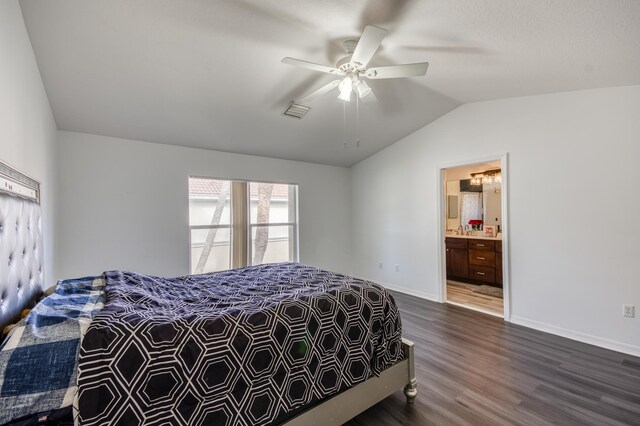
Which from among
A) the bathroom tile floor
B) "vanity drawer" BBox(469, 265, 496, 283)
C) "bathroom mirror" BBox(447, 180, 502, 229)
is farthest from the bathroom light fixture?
the bathroom tile floor

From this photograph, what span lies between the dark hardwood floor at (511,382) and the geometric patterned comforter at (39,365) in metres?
1.62

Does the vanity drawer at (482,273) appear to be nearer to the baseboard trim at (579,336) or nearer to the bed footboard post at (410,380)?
the baseboard trim at (579,336)

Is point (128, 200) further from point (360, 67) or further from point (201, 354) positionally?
point (360, 67)

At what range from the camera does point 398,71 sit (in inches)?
86.4

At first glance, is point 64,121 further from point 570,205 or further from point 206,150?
point 570,205

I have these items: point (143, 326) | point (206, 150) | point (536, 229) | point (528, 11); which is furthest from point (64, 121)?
point (536, 229)

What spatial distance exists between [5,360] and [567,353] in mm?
3884

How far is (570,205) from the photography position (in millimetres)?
3016

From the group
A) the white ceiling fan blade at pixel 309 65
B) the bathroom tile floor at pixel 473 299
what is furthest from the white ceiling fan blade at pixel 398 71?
the bathroom tile floor at pixel 473 299

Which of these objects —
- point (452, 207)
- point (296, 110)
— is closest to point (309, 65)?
point (296, 110)

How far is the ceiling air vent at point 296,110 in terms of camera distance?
3.27 meters

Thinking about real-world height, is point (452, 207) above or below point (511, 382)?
above

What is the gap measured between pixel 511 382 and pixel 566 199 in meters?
2.01

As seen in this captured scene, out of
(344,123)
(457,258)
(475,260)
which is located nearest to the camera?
(344,123)
